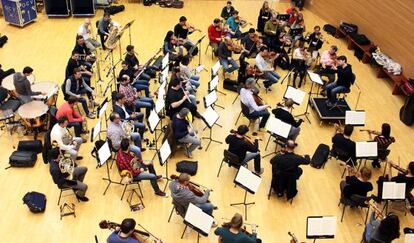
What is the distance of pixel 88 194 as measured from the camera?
392 inches

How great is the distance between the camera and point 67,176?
923 cm

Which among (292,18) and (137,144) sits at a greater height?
(292,18)

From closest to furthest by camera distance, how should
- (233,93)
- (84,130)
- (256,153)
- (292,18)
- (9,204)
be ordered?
(9,204)
(256,153)
(84,130)
(233,93)
(292,18)

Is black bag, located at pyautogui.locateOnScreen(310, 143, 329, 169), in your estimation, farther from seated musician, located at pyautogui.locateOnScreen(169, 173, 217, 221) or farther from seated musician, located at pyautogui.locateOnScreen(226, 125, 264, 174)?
seated musician, located at pyautogui.locateOnScreen(169, 173, 217, 221)

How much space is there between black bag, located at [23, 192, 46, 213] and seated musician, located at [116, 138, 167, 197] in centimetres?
Result: 193

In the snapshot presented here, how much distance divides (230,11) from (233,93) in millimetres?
4939

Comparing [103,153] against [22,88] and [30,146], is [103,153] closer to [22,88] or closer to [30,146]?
[30,146]

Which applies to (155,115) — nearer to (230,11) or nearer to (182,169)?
(182,169)

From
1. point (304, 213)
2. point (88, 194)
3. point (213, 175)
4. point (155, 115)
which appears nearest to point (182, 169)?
point (213, 175)

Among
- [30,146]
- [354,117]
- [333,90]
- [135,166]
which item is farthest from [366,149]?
[30,146]

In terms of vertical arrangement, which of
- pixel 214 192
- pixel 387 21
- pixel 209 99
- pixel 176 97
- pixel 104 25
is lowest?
pixel 214 192

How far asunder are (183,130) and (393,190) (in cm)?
494

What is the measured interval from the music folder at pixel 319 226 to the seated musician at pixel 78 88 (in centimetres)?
711

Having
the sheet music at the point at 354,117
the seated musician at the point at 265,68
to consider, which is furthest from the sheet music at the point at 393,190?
the seated musician at the point at 265,68
